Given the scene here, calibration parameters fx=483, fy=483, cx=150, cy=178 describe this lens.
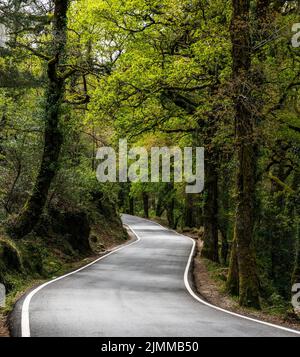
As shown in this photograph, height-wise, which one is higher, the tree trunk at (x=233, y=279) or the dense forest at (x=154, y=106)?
the dense forest at (x=154, y=106)

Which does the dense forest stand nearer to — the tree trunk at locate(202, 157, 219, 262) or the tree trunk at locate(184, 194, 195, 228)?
the tree trunk at locate(202, 157, 219, 262)

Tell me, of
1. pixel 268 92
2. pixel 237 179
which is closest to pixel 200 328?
pixel 237 179

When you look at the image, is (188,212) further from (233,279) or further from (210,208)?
(233,279)

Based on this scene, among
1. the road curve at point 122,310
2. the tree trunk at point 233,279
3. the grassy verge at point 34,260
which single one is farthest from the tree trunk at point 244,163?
the grassy verge at point 34,260

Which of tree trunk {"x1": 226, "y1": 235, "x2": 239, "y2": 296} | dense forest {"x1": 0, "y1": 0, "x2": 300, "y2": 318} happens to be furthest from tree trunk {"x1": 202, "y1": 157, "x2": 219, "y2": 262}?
tree trunk {"x1": 226, "y1": 235, "x2": 239, "y2": 296}

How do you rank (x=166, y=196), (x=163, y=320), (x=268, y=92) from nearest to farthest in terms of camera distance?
(x=163, y=320) → (x=268, y=92) → (x=166, y=196)

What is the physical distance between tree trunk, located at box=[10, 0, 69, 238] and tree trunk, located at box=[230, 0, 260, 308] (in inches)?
346

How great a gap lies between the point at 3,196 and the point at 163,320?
13942 millimetres

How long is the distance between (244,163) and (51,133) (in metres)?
9.54

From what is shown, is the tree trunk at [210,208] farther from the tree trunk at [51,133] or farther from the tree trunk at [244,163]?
the tree trunk at [244,163]

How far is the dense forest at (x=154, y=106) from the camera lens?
15.2 meters

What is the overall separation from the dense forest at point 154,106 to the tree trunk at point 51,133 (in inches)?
1.8
